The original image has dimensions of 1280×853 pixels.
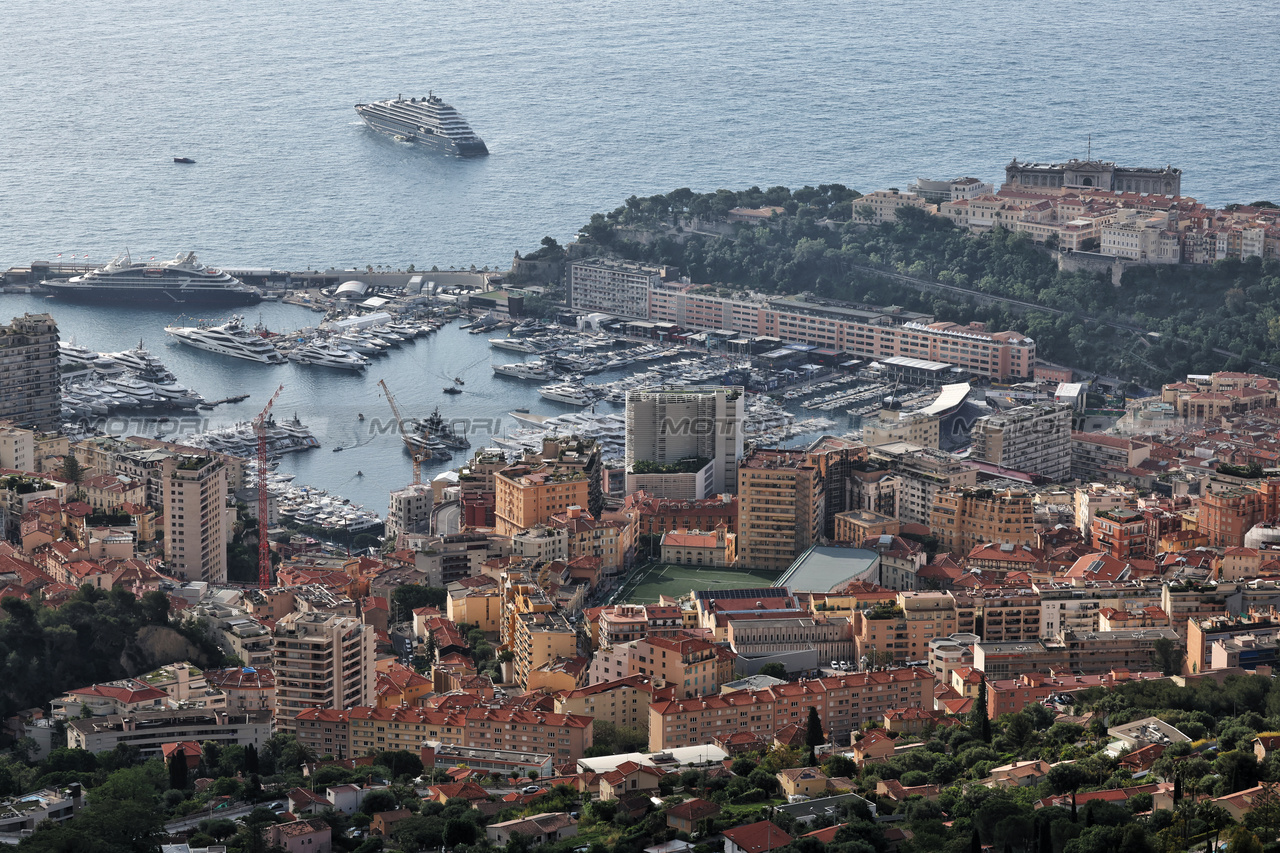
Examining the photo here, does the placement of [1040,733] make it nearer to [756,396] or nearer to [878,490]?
[878,490]

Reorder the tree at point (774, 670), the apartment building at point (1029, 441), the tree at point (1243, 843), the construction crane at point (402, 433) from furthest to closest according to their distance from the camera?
the construction crane at point (402, 433)
the apartment building at point (1029, 441)
the tree at point (774, 670)
the tree at point (1243, 843)

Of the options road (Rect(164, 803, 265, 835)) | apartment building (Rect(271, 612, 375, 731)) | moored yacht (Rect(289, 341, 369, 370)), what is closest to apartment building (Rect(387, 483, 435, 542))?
apartment building (Rect(271, 612, 375, 731))

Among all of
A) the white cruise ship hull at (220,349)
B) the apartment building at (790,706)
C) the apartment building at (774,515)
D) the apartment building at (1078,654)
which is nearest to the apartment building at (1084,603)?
the apartment building at (1078,654)

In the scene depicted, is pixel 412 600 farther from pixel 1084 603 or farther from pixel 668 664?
pixel 1084 603

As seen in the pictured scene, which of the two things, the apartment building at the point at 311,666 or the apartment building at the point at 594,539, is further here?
the apartment building at the point at 594,539

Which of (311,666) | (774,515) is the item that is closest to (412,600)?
(311,666)

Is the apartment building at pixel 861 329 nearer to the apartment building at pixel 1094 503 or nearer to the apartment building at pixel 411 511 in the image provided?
the apartment building at pixel 1094 503

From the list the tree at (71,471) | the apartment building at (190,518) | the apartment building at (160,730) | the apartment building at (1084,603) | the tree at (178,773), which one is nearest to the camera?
the tree at (178,773)

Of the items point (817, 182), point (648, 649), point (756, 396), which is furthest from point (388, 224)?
point (648, 649)
